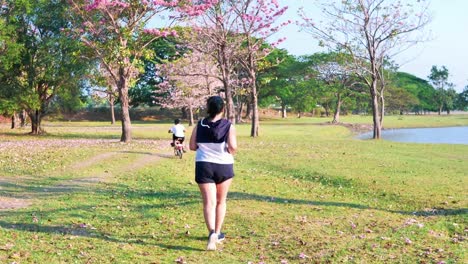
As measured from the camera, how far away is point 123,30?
27000 millimetres

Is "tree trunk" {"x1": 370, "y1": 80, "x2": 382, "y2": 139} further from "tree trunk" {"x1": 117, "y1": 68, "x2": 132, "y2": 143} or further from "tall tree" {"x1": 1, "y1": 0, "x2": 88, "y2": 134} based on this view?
"tall tree" {"x1": 1, "y1": 0, "x2": 88, "y2": 134}

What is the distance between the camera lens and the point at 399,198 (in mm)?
11602

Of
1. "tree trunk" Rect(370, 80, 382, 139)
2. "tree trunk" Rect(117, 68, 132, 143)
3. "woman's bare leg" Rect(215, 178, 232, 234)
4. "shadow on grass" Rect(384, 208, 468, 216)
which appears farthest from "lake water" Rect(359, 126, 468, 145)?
"woman's bare leg" Rect(215, 178, 232, 234)

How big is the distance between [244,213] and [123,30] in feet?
64.5

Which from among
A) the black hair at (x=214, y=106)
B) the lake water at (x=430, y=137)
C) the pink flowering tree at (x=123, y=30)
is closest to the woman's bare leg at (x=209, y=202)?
the black hair at (x=214, y=106)

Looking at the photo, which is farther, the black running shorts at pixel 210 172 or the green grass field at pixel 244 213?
the black running shorts at pixel 210 172

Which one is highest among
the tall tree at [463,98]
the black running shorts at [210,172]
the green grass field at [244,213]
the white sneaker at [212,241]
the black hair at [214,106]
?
the tall tree at [463,98]

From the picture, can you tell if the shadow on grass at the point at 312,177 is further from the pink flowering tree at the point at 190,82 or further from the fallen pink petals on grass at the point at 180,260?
the pink flowering tree at the point at 190,82

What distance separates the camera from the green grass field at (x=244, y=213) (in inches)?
273

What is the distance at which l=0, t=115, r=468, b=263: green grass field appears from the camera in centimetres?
692

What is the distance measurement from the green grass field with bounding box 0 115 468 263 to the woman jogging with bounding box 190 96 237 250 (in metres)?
0.65

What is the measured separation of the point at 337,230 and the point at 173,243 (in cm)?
278

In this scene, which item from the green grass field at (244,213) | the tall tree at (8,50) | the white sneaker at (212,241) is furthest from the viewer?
the tall tree at (8,50)

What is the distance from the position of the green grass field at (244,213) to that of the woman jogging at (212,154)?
25.6 inches
